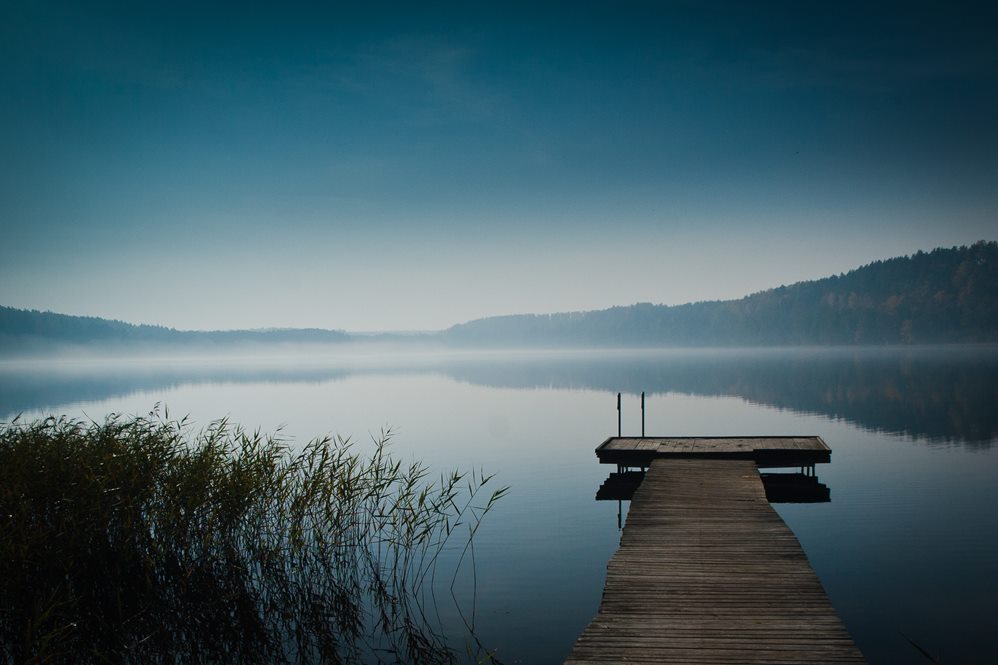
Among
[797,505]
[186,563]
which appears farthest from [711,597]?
[797,505]

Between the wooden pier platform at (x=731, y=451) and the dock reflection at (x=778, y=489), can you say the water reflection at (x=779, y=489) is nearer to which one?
the dock reflection at (x=778, y=489)

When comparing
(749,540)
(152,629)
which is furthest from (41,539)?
(749,540)

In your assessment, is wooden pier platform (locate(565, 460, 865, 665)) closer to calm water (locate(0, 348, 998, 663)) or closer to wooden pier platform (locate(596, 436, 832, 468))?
calm water (locate(0, 348, 998, 663))

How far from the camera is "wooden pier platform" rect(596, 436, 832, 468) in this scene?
17562 millimetres

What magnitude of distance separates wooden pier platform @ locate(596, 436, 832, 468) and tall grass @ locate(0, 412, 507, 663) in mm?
7699

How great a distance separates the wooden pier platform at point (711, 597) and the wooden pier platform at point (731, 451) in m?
5.94

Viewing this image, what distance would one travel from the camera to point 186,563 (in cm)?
1020

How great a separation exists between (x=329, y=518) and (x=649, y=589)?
19.0 feet

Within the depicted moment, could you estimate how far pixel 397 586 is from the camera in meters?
11.6

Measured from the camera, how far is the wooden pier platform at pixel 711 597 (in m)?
5.97

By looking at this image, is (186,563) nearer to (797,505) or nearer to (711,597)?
(711,597)

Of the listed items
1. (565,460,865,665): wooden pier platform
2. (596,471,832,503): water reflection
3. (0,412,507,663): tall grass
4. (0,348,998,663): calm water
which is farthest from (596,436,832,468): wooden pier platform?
(0,412,507,663): tall grass

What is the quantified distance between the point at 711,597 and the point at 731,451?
1079 centimetres

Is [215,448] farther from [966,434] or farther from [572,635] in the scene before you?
[966,434]
